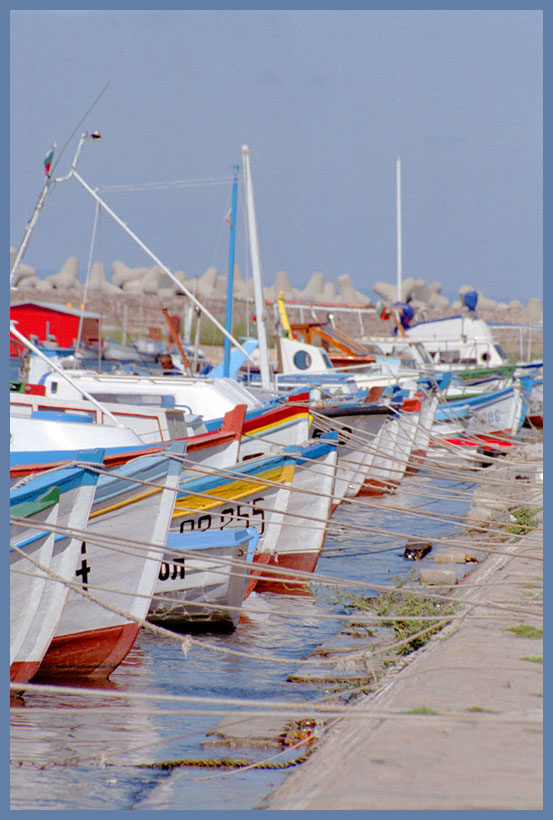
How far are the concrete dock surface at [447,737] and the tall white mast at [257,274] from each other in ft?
39.3

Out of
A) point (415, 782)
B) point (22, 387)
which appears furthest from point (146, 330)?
point (415, 782)

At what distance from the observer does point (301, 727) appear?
629 cm

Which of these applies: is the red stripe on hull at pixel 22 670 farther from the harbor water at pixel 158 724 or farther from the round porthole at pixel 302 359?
the round porthole at pixel 302 359

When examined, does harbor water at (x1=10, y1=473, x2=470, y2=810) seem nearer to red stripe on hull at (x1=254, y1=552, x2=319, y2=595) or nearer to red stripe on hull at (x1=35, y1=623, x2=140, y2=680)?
red stripe on hull at (x1=35, y1=623, x2=140, y2=680)

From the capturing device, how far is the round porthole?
2564 centimetres

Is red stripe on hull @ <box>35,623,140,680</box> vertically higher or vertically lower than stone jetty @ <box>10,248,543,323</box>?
lower

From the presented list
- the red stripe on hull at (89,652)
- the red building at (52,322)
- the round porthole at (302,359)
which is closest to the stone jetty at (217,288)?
the red building at (52,322)

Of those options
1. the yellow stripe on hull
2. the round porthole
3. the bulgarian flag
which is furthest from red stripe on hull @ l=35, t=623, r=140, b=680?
the round porthole

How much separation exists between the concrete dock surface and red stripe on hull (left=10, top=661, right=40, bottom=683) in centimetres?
213

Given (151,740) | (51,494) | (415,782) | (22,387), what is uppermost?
(22,387)

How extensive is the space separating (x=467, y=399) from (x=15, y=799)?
21.0 metres

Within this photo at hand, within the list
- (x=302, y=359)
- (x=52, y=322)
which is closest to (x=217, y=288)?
(x=52, y=322)

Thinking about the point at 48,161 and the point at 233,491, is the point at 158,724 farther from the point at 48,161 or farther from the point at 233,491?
the point at 48,161

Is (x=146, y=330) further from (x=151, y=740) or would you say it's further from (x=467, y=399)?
(x=151, y=740)
